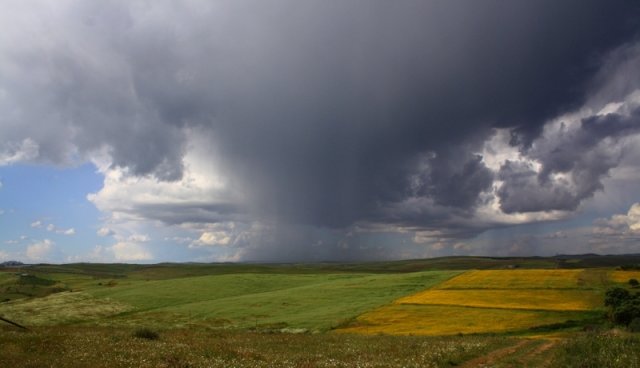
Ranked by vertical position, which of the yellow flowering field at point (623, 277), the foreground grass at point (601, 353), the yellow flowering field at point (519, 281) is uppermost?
the foreground grass at point (601, 353)

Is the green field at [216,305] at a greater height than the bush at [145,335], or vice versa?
the bush at [145,335]

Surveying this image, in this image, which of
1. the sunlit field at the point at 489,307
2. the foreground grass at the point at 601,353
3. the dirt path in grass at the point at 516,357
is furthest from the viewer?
the sunlit field at the point at 489,307

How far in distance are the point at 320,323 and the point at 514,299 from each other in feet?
113

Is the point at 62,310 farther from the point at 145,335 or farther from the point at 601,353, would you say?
the point at 601,353

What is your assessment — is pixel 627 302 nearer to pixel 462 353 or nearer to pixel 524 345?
pixel 524 345

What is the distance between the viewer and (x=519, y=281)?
9106cm

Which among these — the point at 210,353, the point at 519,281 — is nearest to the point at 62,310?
the point at 210,353

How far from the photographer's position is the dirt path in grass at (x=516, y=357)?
80.2 feet

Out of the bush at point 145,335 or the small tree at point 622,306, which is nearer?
the bush at point 145,335

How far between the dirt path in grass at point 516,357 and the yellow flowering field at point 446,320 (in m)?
14.8

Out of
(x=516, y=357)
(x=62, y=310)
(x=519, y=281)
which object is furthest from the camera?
(x=519, y=281)

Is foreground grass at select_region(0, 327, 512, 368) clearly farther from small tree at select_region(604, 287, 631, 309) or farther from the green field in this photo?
small tree at select_region(604, 287, 631, 309)

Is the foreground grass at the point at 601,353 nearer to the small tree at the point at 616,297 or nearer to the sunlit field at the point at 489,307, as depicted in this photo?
the sunlit field at the point at 489,307

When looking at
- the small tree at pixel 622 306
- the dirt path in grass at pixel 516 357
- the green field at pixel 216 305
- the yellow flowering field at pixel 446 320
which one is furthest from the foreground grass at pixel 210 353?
the small tree at pixel 622 306
